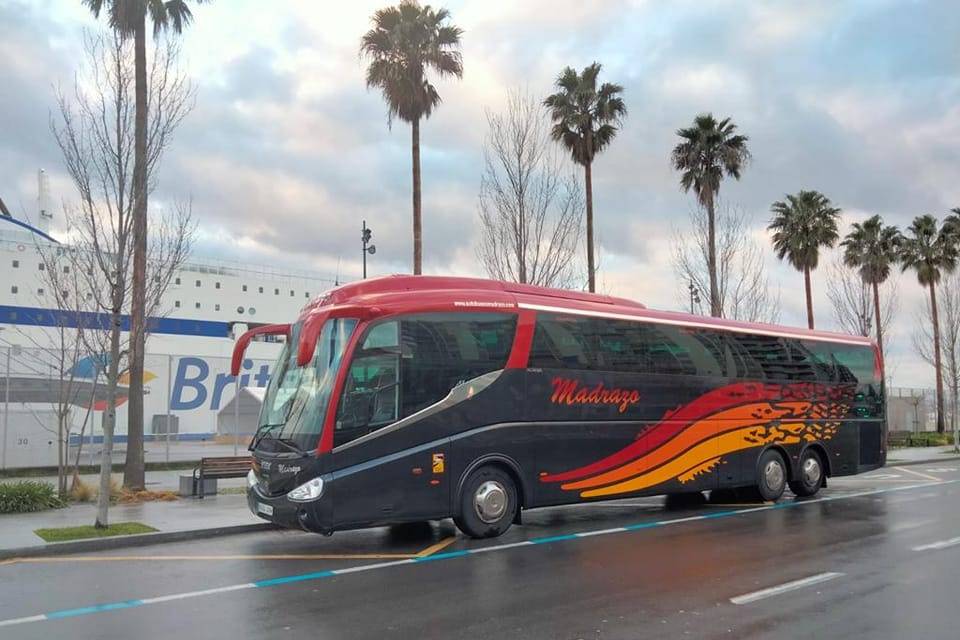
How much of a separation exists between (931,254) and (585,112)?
27486 mm

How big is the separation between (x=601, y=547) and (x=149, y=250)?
465 inches

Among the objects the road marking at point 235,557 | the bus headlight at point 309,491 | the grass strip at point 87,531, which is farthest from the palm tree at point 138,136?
the bus headlight at point 309,491

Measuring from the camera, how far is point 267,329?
470 inches

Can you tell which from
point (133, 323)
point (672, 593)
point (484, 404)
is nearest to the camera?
point (672, 593)

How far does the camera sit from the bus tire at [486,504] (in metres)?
10.8

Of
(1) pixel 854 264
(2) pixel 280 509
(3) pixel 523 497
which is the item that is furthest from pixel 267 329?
(1) pixel 854 264

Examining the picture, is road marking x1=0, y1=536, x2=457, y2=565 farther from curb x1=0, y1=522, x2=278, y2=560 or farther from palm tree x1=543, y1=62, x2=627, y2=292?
palm tree x1=543, y1=62, x2=627, y2=292


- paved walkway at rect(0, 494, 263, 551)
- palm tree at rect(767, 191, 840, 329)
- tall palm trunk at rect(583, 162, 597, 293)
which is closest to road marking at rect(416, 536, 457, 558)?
paved walkway at rect(0, 494, 263, 551)

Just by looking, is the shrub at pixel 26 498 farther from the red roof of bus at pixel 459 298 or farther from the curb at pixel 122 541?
the red roof of bus at pixel 459 298

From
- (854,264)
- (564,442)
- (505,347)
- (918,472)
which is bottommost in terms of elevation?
(918,472)

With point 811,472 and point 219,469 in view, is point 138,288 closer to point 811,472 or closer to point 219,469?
point 219,469

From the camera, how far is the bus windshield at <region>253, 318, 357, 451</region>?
986 centimetres

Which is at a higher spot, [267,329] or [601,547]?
[267,329]

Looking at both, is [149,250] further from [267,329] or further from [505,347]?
[505,347]
